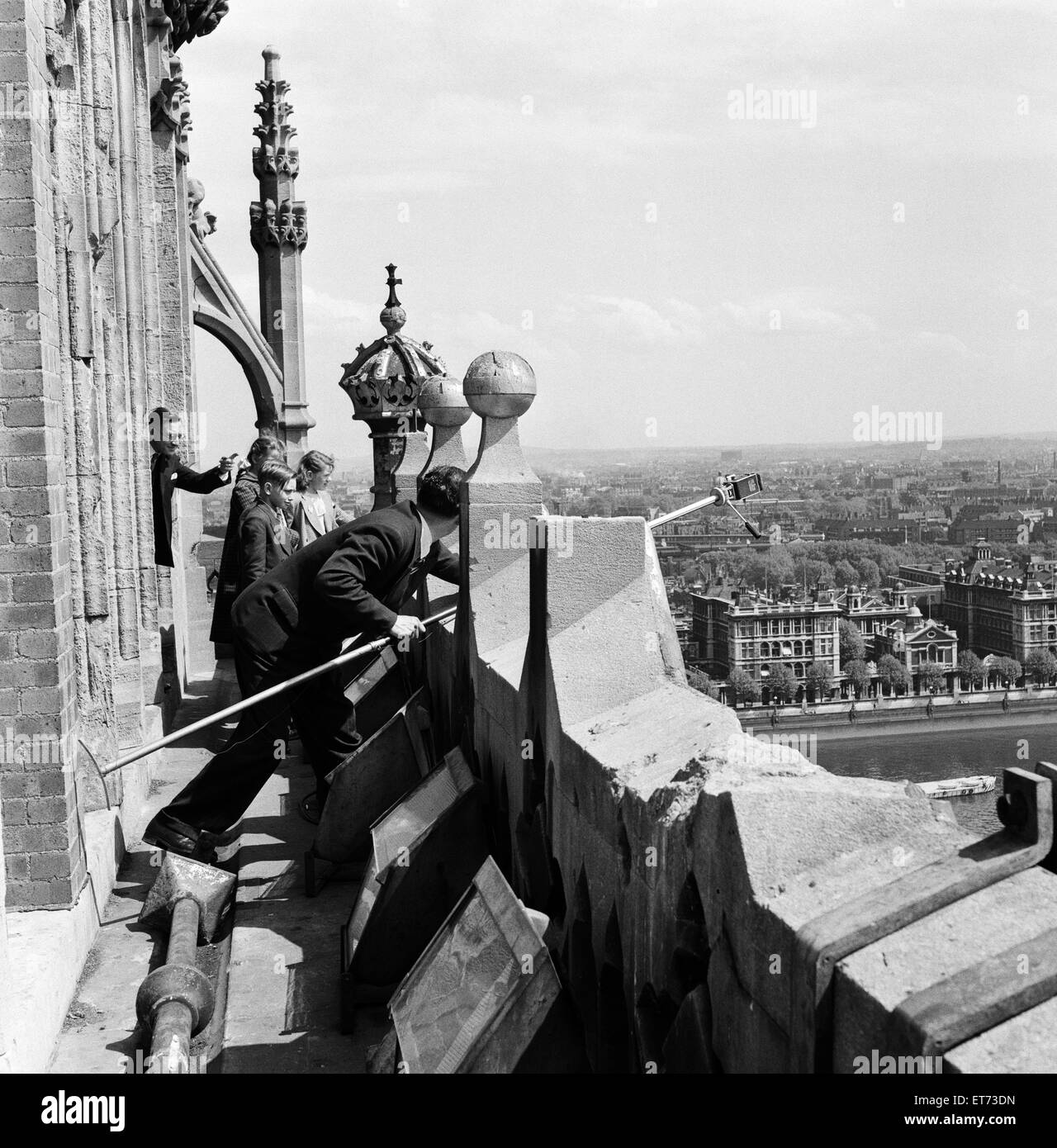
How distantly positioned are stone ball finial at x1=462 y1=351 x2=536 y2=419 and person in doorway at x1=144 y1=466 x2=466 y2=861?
406mm

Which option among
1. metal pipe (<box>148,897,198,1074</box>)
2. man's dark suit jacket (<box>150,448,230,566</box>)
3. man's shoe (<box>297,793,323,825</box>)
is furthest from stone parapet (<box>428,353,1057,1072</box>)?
man's dark suit jacket (<box>150,448,230,566</box>)

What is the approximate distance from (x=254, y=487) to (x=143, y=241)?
12.2 feet

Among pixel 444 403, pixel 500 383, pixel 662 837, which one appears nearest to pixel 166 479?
pixel 444 403

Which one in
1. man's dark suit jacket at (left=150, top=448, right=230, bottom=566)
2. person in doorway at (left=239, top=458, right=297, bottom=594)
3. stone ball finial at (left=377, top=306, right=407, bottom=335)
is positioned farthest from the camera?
stone ball finial at (left=377, top=306, right=407, bottom=335)

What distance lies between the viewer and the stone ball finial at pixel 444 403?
8586mm

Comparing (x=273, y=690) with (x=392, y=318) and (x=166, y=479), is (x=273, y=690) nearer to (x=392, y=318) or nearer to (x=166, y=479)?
(x=166, y=479)

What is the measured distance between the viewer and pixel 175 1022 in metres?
4.56

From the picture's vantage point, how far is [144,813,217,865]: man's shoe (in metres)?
6.43

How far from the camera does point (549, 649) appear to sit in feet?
15.1

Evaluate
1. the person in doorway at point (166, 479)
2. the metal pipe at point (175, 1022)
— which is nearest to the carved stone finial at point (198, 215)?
the person in doorway at point (166, 479)

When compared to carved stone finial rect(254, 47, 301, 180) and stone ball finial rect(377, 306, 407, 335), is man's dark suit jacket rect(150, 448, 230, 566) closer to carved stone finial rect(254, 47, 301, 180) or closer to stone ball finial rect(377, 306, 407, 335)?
A: stone ball finial rect(377, 306, 407, 335)

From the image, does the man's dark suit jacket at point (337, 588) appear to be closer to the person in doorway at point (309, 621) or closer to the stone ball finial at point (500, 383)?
the person in doorway at point (309, 621)

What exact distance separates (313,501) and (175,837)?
5045 mm

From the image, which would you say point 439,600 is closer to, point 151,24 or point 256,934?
point 256,934
